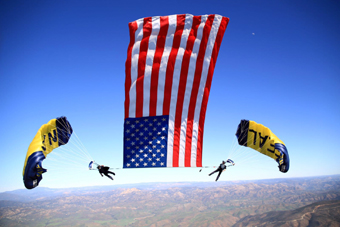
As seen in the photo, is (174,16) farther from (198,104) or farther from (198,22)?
(198,104)

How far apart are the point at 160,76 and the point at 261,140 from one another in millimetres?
7569

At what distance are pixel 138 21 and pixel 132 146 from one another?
23.3 ft

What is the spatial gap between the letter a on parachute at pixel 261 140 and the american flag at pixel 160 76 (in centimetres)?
462

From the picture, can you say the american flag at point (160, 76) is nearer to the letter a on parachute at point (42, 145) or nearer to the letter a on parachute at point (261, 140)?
the letter a on parachute at point (42, 145)

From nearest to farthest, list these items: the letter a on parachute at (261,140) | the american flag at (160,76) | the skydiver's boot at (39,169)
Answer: the skydiver's boot at (39,169) → the american flag at (160,76) → the letter a on parachute at (261,140)

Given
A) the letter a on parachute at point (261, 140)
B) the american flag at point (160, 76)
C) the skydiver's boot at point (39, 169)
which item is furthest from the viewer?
the letter a on parachute at point (261, 140)

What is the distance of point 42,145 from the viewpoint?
36.2 ft

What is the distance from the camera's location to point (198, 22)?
492 inches

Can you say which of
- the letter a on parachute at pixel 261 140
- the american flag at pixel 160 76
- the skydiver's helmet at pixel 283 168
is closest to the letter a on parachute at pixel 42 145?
the american flag at pixel 160 76

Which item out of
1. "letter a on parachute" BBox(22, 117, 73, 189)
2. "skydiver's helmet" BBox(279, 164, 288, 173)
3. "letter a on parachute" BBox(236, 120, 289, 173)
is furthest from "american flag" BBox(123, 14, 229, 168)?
"skydiver's helmet" BBox(279, 164, 288, 173)

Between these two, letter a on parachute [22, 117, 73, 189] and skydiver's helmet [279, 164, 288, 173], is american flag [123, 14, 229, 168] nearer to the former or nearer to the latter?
letter a on parachute [22, 117, 73, 189]

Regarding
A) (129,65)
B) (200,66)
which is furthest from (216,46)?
(129,65)

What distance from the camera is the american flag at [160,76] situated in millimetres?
12328

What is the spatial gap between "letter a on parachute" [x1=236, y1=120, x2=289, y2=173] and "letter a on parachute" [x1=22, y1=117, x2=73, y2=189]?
11049 millimetres
